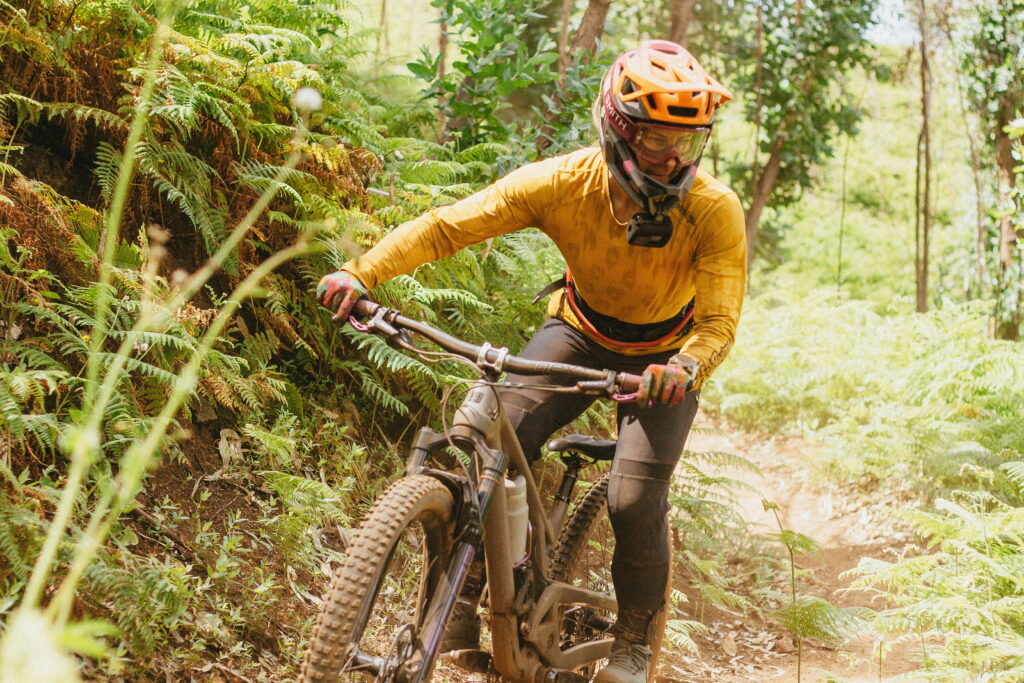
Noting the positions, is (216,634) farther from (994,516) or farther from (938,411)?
(938,411)

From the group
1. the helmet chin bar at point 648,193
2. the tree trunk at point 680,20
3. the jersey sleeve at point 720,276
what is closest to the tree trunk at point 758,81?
the tree trunk at point 680,20

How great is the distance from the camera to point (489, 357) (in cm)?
314

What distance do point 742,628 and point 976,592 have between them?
7.09 ft

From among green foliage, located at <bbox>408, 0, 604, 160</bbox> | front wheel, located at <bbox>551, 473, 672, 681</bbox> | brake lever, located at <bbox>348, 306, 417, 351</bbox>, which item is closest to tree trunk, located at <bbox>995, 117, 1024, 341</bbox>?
green foliage, located at <bbox>408, 0, 604, 160</bbox>

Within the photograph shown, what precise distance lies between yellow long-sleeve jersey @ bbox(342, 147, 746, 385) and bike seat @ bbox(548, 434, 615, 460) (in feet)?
1.70

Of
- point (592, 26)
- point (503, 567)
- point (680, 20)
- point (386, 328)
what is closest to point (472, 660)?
point (503, 567)

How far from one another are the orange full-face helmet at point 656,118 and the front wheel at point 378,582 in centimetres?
147

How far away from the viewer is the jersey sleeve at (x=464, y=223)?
11.7 feet

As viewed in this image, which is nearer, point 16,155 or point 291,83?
point 16,155

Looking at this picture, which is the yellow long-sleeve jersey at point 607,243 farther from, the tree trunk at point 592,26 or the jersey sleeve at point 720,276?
the tree trunk at point 592,26

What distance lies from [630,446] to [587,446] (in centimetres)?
37

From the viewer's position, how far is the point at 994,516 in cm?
593

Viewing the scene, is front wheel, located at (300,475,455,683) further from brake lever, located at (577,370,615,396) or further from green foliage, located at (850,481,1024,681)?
green foliage, located at (850,481,1024,681)

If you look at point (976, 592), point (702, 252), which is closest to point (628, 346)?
point (702, 252)
